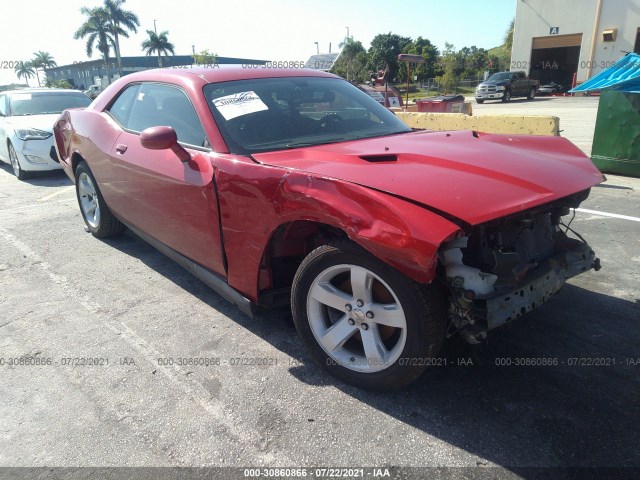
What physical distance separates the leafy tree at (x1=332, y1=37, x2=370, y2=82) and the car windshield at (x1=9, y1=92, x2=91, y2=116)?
1157 inches

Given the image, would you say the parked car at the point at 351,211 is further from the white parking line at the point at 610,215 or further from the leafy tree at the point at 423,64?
the leafy tree at the point at 423,64

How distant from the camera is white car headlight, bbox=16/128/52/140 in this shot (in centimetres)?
790

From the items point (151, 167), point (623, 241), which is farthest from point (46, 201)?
point (623, 241)

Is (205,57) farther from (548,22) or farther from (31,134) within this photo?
(31,134)

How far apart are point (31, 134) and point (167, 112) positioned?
232 inches

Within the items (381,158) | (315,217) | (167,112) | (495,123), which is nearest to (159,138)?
(167,112)

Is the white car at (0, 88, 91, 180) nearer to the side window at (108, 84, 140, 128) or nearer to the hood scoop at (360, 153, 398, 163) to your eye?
the side window at (108, 84, 140, 128)

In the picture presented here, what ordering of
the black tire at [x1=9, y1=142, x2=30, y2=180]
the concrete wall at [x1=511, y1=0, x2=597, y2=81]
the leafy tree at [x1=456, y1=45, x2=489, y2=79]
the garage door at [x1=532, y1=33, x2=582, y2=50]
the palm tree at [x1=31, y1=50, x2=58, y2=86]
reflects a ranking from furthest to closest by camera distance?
the palm tree at [x1=31, y1=50, x2=58, y2=86] < the leafy tree at [x1=456, y1=45, x2=489, y2=79] < the garage door at [x1=532, y1=33, x2=582, y2=50] < the concrete wall at [x1=511, y1=0, x2=597, y2=81] < the black tire at [x1=9, y1=142, x2=30, y2=180]

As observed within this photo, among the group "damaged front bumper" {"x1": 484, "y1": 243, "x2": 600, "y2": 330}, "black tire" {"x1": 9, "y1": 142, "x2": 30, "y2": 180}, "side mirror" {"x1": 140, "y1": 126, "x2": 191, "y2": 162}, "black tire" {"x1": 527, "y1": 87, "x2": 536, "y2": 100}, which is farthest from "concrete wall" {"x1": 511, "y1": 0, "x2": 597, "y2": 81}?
"side mirror" {"x1": 140, "y1": 126, "x2": 191, "y2": 162}

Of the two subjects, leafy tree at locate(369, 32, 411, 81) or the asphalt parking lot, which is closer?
the asphalt parking lot

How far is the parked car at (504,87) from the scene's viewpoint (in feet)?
94.1

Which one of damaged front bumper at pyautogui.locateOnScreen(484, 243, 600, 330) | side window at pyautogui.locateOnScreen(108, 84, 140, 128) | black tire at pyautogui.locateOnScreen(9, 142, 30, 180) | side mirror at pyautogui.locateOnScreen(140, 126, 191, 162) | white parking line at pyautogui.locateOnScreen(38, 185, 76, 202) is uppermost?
side window at pyautogui.locateOnScreen(108, 84, 140, 128)

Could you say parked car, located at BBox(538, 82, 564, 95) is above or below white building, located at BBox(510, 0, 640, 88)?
below

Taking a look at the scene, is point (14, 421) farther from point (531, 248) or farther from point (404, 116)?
point (404, 116)
